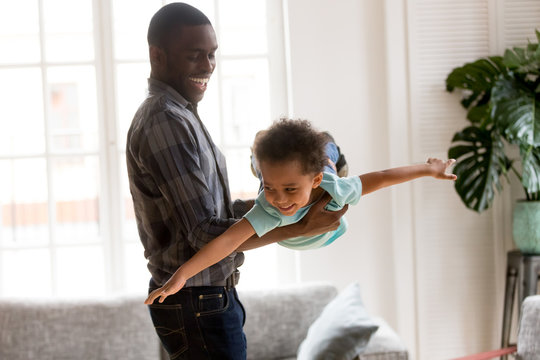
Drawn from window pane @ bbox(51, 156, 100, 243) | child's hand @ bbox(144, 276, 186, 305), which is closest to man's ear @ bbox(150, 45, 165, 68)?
child's hand @ bbox(144, 276, 186, 305)

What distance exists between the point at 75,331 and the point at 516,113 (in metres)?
2.17

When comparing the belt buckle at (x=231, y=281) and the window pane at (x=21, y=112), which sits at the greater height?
the window pane at (x=21, y=112)

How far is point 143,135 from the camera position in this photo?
4.68ft

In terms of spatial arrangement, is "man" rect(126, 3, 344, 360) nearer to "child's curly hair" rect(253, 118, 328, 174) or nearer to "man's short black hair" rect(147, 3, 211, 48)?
"man's short black hair" rect(147, 3, 211, 48)

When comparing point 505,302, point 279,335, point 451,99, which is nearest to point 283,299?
point 279,335

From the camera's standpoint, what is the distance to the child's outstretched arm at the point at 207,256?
4.37 feet

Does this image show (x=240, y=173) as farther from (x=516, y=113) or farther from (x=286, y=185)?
(x=286, y=185)

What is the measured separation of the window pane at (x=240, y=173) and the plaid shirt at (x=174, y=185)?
5.98 ft

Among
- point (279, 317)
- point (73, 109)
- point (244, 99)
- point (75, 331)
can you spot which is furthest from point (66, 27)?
point (279, 317)

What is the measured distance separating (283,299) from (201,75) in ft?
5.35

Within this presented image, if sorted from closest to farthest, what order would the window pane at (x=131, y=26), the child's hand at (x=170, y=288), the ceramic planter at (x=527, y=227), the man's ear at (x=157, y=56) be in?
1. the child's hand at (x=170, y=288)
2. the man's ear at (x=157, y=56)
3. the ceramic planter at (x=527, y=227)
4. the window pane at (x=131, y=26)

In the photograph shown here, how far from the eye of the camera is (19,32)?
3.34 m

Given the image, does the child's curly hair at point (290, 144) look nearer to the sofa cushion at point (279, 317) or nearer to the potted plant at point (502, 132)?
the sofa cushion at point (279, 317)

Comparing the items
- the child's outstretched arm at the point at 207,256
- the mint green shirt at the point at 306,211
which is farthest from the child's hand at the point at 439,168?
the child's outstretched arm at the point at 207,256
